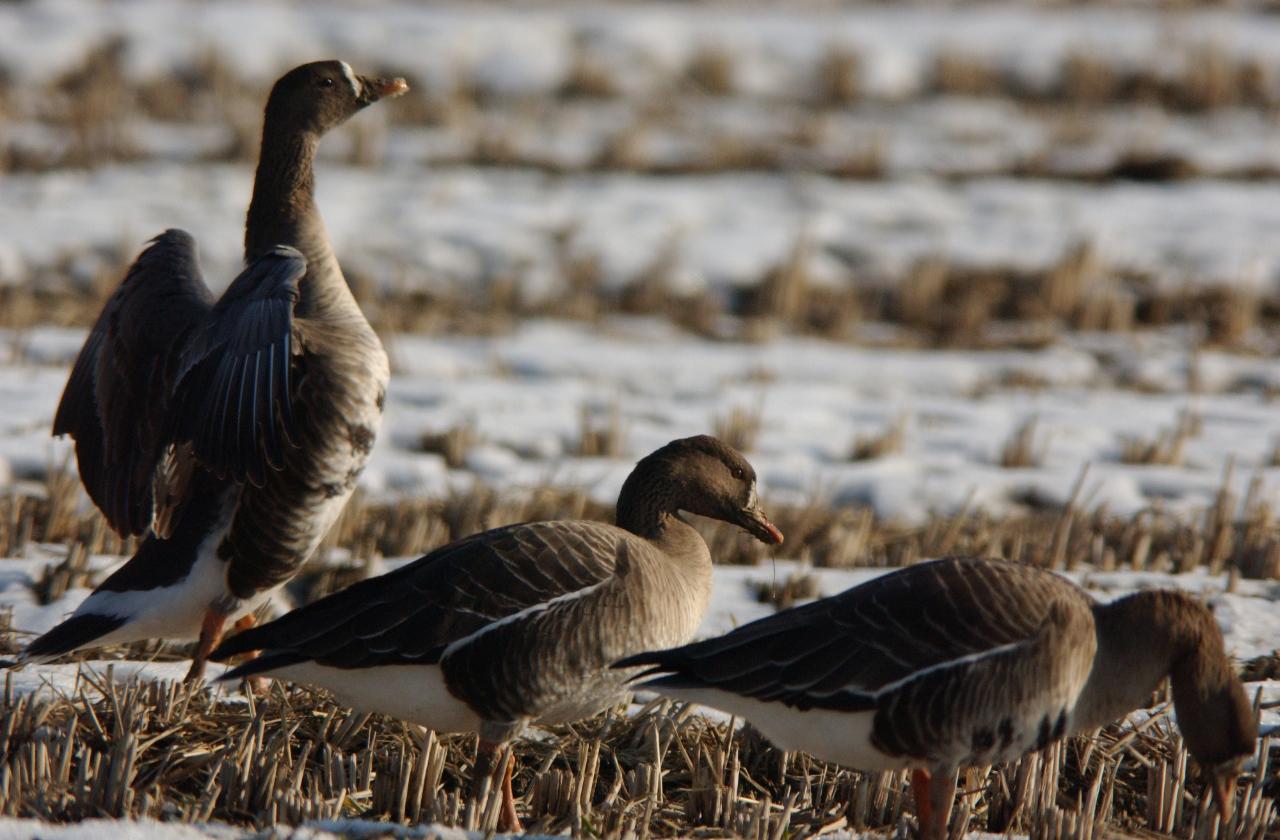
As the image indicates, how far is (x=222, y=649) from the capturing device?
4320mm

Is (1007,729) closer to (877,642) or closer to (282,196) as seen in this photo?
(877,642)

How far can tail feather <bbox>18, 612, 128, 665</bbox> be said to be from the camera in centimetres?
475

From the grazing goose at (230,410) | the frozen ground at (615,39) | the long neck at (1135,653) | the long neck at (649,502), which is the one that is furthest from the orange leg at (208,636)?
the frozen ground at (615,39)

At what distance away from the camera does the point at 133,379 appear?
18.7 ft

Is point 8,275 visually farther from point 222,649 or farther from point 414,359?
point 222,649

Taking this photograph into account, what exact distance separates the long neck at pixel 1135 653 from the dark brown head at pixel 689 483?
4.26 ft

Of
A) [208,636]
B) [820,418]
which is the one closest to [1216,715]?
[208,636]

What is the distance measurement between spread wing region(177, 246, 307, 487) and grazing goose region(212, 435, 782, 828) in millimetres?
623

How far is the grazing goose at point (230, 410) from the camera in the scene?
4.90m

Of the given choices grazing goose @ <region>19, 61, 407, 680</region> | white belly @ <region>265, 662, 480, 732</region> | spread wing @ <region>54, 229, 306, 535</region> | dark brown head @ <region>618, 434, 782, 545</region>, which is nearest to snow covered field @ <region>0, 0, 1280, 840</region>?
grazing goose @ <region>19, 61, 407, 680</region>

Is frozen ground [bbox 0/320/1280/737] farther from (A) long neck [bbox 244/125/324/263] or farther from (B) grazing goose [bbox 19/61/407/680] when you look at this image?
(A) long neck [bbox 244/125/324/263]

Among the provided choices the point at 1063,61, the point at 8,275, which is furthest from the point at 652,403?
the point at 1063,61

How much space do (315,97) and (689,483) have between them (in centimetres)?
226

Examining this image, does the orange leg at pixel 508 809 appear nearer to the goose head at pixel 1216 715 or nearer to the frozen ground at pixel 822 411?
the goose head at pixel 1216 715
